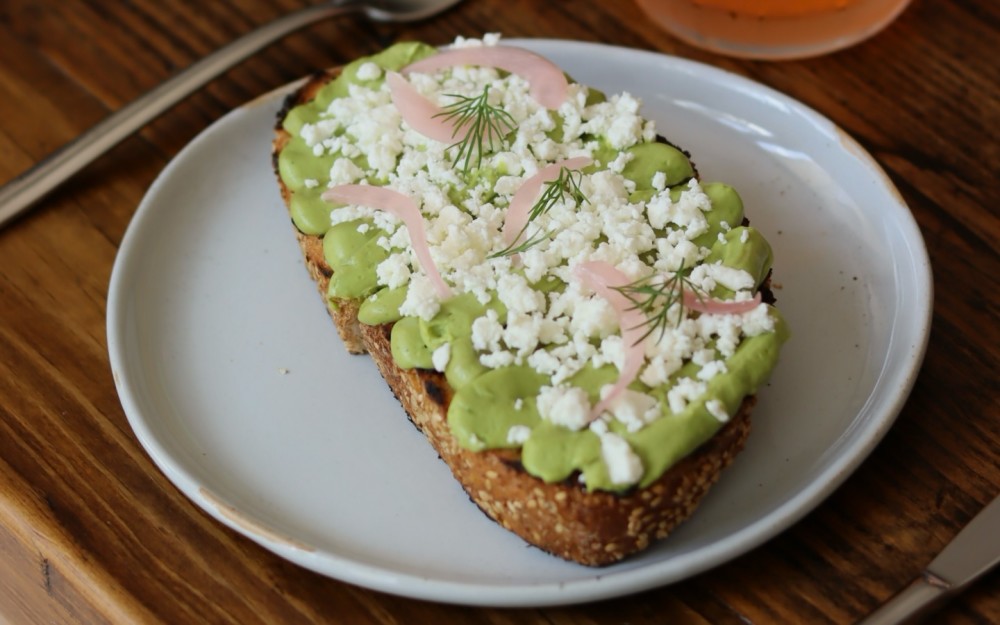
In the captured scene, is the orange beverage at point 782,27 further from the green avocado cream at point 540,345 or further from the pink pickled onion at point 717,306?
the pink pickled onion at point 717,306

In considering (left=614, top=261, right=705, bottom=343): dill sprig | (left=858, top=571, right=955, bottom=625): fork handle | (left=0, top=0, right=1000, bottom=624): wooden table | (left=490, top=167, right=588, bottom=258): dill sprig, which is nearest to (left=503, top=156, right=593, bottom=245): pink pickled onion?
(left=490, top=167, right=588, bottom=258): dill sprig

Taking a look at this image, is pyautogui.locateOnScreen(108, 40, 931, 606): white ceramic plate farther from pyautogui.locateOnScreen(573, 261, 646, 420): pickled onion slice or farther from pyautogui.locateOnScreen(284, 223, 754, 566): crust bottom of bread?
pyautogui.locateOnScreen(573, 261, 646, 420): pickled onion slice

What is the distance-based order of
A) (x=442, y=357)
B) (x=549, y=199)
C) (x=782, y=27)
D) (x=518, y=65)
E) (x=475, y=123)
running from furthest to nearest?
1. (x=782, y=27)
2. (x=518, y=65)
3. (x=475, y=123)
4. (x=549, y=199)
5. (x=442, y=357)

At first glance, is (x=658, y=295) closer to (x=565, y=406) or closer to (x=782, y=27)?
(x=565, y=406)

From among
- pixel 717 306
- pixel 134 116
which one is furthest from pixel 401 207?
pixel 134 116

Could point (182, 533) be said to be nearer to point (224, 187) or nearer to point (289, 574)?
point (289, 574)

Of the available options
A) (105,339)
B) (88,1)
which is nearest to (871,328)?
(105,339)

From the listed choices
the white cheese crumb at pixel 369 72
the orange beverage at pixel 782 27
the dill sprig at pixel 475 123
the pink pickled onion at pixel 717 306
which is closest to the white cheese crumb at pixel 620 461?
the pink pickled onion at pixel 717 306
